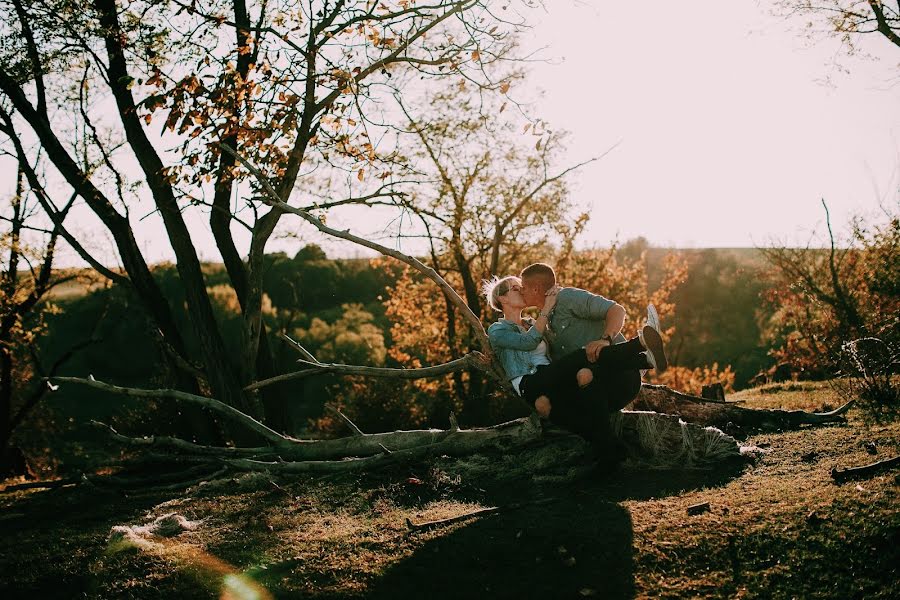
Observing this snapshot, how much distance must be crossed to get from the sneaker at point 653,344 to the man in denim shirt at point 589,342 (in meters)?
0.01

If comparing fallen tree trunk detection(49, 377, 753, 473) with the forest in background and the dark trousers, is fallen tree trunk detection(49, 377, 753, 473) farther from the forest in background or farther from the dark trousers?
the forest in background

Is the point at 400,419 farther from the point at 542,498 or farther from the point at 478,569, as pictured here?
the point at 478,569

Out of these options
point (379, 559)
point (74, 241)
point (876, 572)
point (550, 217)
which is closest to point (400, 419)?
point (550, 217)

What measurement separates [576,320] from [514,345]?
0.65 meters

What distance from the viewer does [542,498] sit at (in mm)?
5379

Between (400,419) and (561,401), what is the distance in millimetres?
11976

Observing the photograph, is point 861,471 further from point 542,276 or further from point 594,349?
point 542,276

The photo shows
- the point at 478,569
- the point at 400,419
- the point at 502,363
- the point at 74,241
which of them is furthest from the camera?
the point at 400,419

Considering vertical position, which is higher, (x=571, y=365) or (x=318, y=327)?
(x=318, y=327)

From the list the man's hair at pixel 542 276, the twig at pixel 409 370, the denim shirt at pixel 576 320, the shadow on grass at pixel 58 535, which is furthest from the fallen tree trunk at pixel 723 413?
the shadow on grass at pixel 58 535

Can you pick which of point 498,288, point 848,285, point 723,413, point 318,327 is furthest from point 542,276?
point 318,327

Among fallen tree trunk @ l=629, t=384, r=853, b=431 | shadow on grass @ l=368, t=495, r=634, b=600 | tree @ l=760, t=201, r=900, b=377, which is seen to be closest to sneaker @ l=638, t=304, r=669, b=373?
shadow on grass @ l=368, t=495, r=634, b=600

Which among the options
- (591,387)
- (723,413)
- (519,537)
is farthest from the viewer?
(723,413)

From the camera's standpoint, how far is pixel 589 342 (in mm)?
5578
